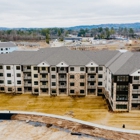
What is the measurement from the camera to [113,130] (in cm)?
3991

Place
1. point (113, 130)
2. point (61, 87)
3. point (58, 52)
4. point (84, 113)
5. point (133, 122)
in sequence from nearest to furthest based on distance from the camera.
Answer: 1. point (113, 130)
2. point (133, 122)
3. point (84, 113)
4. point (61, 87)
5. point (58, 52)

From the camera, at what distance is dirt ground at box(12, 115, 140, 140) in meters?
39.2

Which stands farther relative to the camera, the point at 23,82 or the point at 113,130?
the point at 23,82

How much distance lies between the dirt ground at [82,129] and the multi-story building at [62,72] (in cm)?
1151

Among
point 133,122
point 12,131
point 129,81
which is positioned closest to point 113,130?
point 133,122

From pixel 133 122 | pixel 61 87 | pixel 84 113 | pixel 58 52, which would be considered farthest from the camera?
pixel 58 52

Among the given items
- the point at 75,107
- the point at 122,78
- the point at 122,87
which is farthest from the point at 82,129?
the point at 122,78

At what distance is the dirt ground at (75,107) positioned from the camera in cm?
4416

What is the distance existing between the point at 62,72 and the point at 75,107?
438 inches

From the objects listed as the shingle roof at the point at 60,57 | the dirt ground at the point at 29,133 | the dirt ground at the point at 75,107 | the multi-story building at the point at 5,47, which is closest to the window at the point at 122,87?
the dirt ground at the point at 75,107

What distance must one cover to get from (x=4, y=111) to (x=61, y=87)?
54.0ft

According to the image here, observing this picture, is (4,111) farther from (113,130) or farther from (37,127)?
(113,130)

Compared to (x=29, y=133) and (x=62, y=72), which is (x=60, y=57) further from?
(x=29, y=133)

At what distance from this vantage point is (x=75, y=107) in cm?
5144
